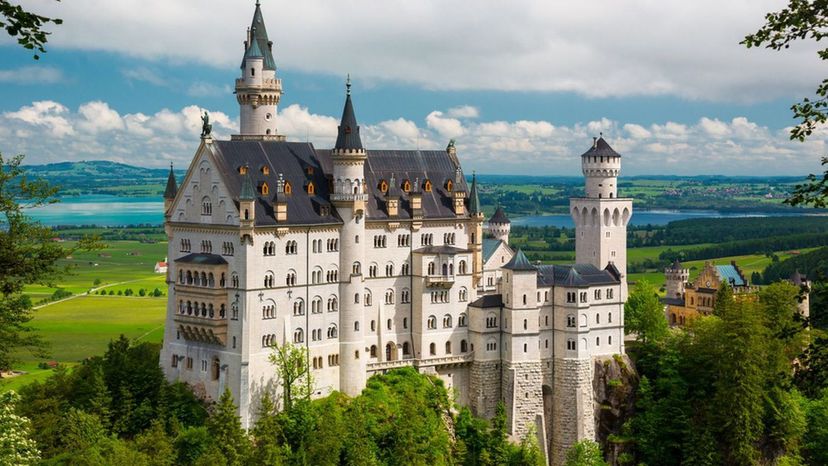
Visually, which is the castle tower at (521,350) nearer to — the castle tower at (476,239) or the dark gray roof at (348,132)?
the castle tower at (476,239)

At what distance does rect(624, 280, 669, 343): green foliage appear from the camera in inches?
4609

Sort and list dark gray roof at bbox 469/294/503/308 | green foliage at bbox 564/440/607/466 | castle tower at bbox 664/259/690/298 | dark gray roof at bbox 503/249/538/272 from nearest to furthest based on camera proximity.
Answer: green foliage at bbox 564/440/607/466, dark gray roof at bbox 503/249/538/272, dark gray roof at bbox 469/294/503/308, castle tower at bbox 664/259/690/298

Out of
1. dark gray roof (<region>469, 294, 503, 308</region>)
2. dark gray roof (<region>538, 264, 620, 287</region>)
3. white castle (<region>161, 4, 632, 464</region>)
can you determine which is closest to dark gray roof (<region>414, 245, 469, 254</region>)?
white castle (<region>161, 4, 632, 464</region>)

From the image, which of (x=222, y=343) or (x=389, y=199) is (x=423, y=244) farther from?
(x=222, y=343)

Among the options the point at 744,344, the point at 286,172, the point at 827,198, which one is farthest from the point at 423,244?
the point at 827,198

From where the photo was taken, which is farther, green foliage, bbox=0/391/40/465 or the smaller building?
the smaller building

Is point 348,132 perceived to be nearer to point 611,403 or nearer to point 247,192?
point 247,192

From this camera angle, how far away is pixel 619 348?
11112 cm

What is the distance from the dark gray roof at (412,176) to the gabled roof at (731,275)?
141 ft

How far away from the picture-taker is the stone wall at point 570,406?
349 feet

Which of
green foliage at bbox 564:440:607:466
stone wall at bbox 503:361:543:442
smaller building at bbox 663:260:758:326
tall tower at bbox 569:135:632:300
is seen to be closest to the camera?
green foliage at bbox 564:440:607:466

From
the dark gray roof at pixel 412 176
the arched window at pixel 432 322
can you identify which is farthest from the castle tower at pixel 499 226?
the arched window at pixel 432 322

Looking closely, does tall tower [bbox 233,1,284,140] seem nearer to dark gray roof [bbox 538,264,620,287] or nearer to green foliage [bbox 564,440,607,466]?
dark gray roof [bbox 538,264,620,287]

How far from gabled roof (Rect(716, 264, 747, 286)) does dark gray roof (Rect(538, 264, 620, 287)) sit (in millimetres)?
32380
